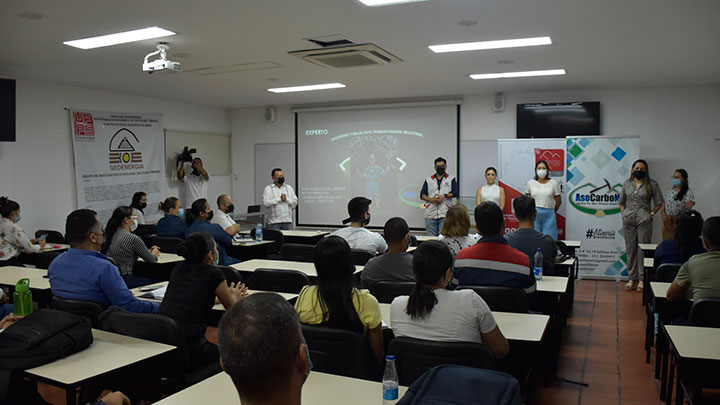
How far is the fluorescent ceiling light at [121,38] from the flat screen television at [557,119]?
5.80 m

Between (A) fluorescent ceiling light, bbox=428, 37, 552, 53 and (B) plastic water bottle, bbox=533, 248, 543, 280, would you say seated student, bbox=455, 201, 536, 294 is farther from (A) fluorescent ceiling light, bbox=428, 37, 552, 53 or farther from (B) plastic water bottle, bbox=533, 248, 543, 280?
(A) fluorescent ceiling light, bbox=428, 37, 552, 53

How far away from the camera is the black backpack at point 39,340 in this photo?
2.22 m

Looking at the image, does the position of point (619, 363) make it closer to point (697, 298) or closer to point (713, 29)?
point (697, 298)

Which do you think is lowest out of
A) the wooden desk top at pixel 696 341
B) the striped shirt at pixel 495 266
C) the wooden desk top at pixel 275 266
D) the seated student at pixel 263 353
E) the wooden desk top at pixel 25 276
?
the wooden desk top at pixel 25 276

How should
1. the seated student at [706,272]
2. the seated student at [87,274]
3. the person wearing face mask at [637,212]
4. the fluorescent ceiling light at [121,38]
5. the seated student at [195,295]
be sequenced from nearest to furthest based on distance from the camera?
1. the seated student at [195,295]
2. the seated student at [87,274]
3. the seated student at [706,272]
4. the fluorescent ceiling light at [121,38]
5. the person wearing face mask at [637,212]

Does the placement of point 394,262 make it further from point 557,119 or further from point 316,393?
point 557,119

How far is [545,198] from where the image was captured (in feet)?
25.9

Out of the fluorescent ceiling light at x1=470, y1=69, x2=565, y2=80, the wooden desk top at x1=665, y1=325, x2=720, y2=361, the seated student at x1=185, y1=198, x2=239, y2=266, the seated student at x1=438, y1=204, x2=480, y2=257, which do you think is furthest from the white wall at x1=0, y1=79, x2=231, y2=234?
the wooden desk top at x1=665, y1=325, x2=720, y2=361

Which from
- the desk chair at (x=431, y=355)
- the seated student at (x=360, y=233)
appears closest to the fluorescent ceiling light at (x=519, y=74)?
the seated student at (x=360, y=233)

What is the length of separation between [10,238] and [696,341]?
21.2 ft

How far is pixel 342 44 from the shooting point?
5465 mm

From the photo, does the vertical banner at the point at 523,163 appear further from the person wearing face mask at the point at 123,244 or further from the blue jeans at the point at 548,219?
the person wearing face mask at the point at 123,244

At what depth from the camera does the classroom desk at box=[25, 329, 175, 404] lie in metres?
2.19

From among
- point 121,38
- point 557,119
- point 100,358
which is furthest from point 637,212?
point 100,358
